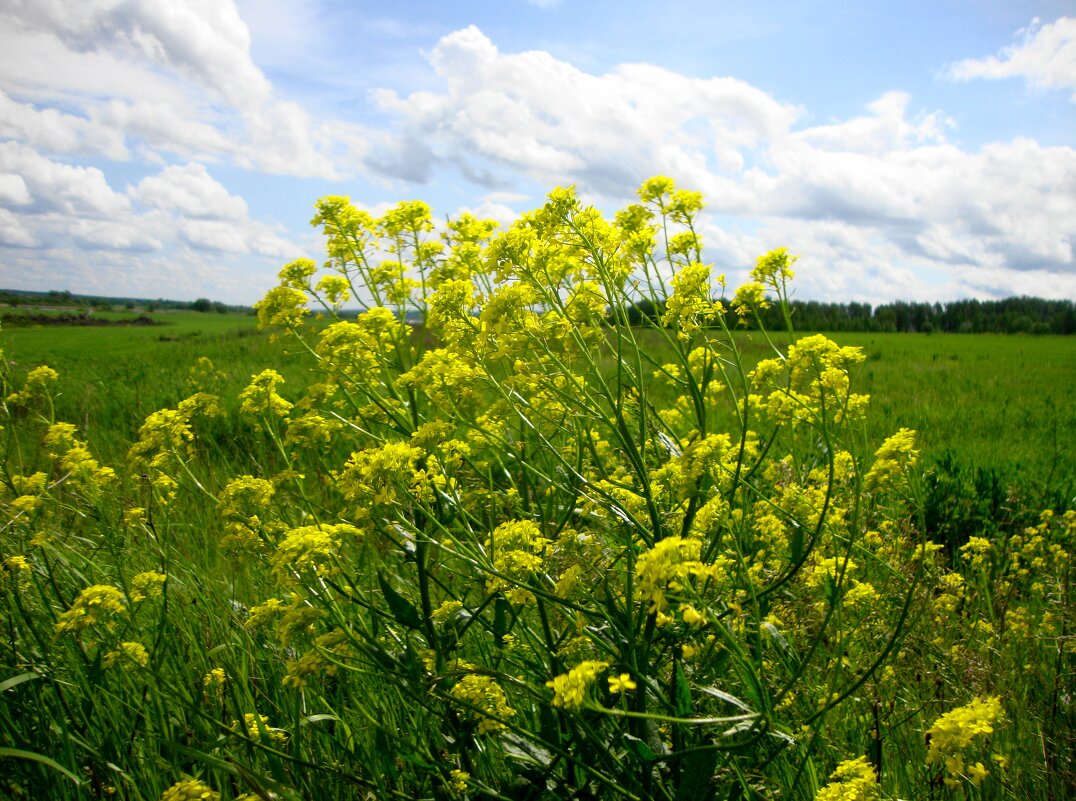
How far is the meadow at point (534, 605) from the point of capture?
1762mm

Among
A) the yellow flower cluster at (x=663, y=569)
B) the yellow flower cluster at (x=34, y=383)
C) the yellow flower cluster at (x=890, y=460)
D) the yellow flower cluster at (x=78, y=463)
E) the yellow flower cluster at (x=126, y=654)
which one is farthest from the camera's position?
the yellow flower cluster at (x=34, y=383)

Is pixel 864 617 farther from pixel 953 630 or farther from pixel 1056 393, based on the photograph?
pixel 1056 393

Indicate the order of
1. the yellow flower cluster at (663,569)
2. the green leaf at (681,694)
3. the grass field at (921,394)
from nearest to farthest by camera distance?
the yellow flower cluster at (663,569)
the green leaf at (681,694)
the grass field at (921,394)

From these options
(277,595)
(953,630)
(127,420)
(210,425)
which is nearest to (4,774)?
(277,595)

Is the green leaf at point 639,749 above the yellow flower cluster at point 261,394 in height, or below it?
below

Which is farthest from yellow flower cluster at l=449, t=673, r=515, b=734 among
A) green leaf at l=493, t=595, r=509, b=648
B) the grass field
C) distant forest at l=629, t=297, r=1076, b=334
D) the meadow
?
distant forest at l=629, t=297, r=1076, b=334

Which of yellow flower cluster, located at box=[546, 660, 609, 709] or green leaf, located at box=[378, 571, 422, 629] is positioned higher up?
yellow flower cluster, located at box=[546, 660, 609, 709]

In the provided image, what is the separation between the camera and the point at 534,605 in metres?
2.13

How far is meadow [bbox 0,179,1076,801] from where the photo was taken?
69.4 inches

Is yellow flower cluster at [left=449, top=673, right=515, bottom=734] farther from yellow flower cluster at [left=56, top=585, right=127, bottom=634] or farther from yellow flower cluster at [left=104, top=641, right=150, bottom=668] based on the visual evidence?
yellow flower cluster at [left=56, top=585, right=127, bottom=634]

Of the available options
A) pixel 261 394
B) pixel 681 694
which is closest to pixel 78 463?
pixel 261 394

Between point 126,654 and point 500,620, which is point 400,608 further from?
point 126,654

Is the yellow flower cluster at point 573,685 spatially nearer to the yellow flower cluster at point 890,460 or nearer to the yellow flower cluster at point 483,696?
the yellow flower cluster at point 483,696

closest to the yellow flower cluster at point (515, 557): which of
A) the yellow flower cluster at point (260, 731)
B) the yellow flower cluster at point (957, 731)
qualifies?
the yellow flower cluster at point (260, 731)
